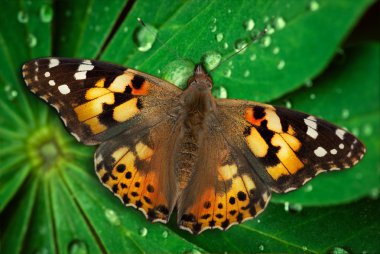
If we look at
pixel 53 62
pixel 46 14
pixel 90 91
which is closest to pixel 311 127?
pixel 90 91

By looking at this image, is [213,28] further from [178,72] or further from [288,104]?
[288,104]

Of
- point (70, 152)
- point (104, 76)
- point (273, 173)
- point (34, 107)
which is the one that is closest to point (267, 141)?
point (273, 173)

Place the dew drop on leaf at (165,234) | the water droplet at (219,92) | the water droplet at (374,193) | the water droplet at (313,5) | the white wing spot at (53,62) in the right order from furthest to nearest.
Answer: the water droplet at (374,193)
the water droplet at (313,5)
the water droplet at (219,92)
the dew drop on leaf at (165,234)
the white wing spot at (53,62)

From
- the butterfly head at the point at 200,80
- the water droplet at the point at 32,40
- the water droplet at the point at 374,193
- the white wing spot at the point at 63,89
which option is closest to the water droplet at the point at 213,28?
the butterfly head at the point at 200,80

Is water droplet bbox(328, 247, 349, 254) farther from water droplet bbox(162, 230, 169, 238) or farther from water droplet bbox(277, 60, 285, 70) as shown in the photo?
water droplet bbox(277, 60, 285, 70)

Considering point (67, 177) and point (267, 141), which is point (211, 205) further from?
point (67, 177)

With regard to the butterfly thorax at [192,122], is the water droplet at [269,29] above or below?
above

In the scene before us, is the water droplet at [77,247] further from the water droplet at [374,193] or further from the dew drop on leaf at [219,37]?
the water droplet at [374,193]
